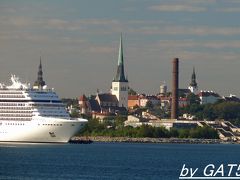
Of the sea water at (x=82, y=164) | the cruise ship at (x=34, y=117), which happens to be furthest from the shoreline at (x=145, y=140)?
the sea water at (x=82, y=164)

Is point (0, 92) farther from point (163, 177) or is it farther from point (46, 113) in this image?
point (163, 177)

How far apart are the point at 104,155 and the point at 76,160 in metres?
13.4

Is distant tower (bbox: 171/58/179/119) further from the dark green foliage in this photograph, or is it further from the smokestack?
the dark green foliage

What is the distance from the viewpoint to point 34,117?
118 meters

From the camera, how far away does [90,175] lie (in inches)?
2800

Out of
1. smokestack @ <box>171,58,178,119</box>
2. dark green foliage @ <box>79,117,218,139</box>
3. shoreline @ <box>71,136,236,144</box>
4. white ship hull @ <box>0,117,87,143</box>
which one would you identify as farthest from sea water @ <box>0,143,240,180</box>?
smokestack @ <box>171,58,178,119</box>

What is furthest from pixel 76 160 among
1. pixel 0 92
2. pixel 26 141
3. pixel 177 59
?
pixel 177 59

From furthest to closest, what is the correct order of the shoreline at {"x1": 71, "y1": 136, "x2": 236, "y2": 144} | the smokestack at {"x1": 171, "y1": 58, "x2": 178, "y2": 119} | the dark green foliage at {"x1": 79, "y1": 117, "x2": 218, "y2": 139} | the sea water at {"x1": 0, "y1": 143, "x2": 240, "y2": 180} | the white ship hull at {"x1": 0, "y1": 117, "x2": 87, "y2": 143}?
the smokestack at {"x1": 171, "y1": 58, "x2": 178, "y2": 119}
the dark green foliage at {"x1": 79, "y1": 117, "x2": 218, "y2": 139}
the shoreline at {"x1": 71, "y1": 136, "x2": 236, "y2": 144}
the white ship hull at {"x1": 0, "y1": 117, "x2": 87, "y2": 143}
the sea water at {"x1": 0, "y1": 143, "x2": 240, "y2": 180}

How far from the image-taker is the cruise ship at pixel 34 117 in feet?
383

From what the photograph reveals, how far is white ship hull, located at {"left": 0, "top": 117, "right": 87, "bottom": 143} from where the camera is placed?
382ft

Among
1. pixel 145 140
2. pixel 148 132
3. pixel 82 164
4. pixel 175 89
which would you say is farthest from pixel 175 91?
pixel 82 164

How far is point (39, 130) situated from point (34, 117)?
2029 millimetres

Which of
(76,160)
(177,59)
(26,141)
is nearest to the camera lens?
(76,160)

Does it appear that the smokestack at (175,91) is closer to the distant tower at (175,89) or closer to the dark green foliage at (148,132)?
the distant tower at (175,89)
